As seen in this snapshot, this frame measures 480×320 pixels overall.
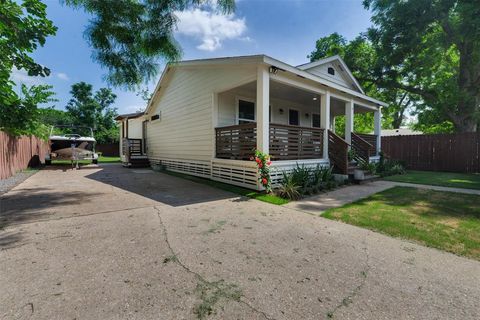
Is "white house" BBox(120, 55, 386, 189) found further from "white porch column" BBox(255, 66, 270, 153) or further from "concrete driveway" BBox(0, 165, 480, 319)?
"concrete driveway" BBox(0, 165, 480, 319)

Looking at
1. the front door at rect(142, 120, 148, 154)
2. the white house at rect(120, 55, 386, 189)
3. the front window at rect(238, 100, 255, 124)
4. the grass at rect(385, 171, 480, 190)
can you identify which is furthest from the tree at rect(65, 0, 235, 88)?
the grass at rect(385, 171, 480, 190)

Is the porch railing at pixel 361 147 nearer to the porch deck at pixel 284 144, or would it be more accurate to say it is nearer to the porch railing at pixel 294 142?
the porch deck at pixel 284 144

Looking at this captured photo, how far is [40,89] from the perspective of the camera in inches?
360

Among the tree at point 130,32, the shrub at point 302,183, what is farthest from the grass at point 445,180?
the tree at point 130,32

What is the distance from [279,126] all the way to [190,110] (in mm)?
4539

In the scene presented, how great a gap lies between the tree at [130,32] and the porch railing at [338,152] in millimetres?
5600

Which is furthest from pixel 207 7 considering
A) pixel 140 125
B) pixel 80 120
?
pixel 80 120

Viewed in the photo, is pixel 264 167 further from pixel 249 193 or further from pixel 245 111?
pixel 245 111

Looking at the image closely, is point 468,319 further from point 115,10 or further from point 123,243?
point 115,10

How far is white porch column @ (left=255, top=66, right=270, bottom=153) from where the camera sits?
256 inches

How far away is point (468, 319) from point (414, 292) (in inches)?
15.5

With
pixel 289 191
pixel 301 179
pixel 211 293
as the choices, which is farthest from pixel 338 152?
pixel 211 293

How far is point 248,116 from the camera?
9867 mm

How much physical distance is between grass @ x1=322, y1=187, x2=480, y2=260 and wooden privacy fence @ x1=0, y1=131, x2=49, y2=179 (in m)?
10.7
